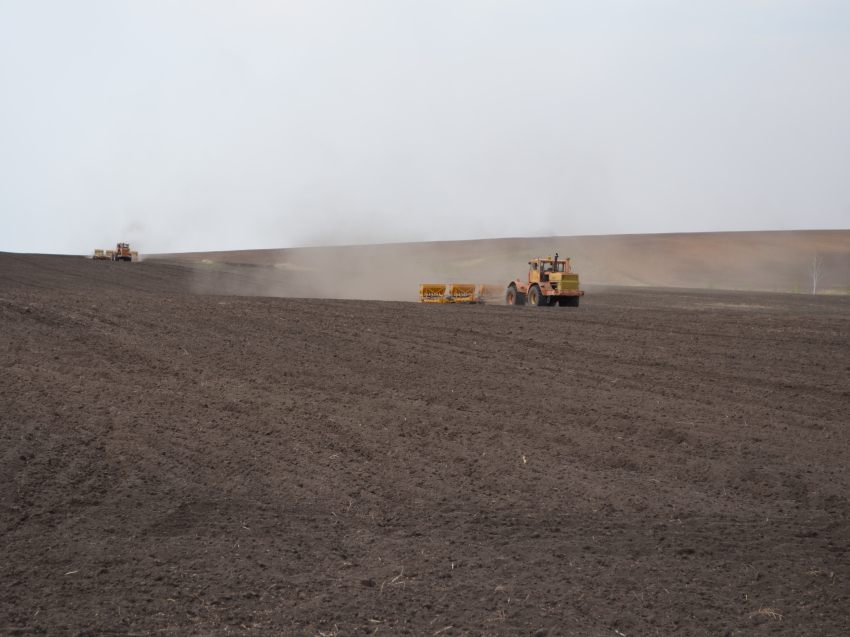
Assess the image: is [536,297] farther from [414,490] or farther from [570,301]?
[414,490]

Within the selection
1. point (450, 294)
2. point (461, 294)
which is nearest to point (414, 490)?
point (450, 294)

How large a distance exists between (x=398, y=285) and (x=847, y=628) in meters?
34.9

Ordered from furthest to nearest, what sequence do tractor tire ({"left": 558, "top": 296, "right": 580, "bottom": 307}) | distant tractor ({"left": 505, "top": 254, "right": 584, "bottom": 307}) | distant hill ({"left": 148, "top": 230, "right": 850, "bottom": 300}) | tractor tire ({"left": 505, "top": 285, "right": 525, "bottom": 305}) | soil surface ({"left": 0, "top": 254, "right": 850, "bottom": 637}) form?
distant hill ({"left": 148, "top": 230, "right": 850, "bottom": 300}), tractor tire ({"left": 505, "top": 285, "right": 525, "bottom": 305}), tractor tire ({"left": 558, "top": 296, "right": 580, "bottom": 307}), distant tractor ({"left": 505, "top": 254, "right": 584, "bottom": 307}), soil surface ({"left": 0, "top": 254, "right": 850, "bottom": 637})

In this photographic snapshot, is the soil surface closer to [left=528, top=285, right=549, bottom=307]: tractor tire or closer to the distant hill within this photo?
[left=528, top=285, right=549, bottom=307]: tractor tire

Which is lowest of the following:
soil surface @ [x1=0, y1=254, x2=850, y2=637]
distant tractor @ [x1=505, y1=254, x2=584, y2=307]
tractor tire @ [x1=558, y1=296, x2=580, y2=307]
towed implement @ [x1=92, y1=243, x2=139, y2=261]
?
soil surface @ [x1=0, y1=254, x2=850, y2=637]

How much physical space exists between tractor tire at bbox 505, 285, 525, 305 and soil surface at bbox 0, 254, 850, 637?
13484 millimetres

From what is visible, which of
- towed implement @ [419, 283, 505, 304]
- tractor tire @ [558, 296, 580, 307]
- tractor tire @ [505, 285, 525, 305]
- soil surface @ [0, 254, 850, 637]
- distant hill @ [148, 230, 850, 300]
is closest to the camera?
soil surface @ [0, 254, 850, 637]

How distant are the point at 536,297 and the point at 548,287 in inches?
28.2

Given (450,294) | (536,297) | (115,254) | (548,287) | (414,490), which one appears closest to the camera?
(414,490)

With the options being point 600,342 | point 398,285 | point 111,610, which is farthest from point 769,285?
point 111,610

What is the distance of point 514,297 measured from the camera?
92.5ft

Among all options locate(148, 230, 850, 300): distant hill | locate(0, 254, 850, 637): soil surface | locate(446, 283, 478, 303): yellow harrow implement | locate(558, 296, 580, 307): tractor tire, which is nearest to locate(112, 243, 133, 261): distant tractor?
locate(148, 230, 850, 300): distant hill

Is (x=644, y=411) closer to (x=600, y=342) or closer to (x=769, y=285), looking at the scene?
(x=600, y=342)

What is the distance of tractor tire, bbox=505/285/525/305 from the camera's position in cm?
2769
